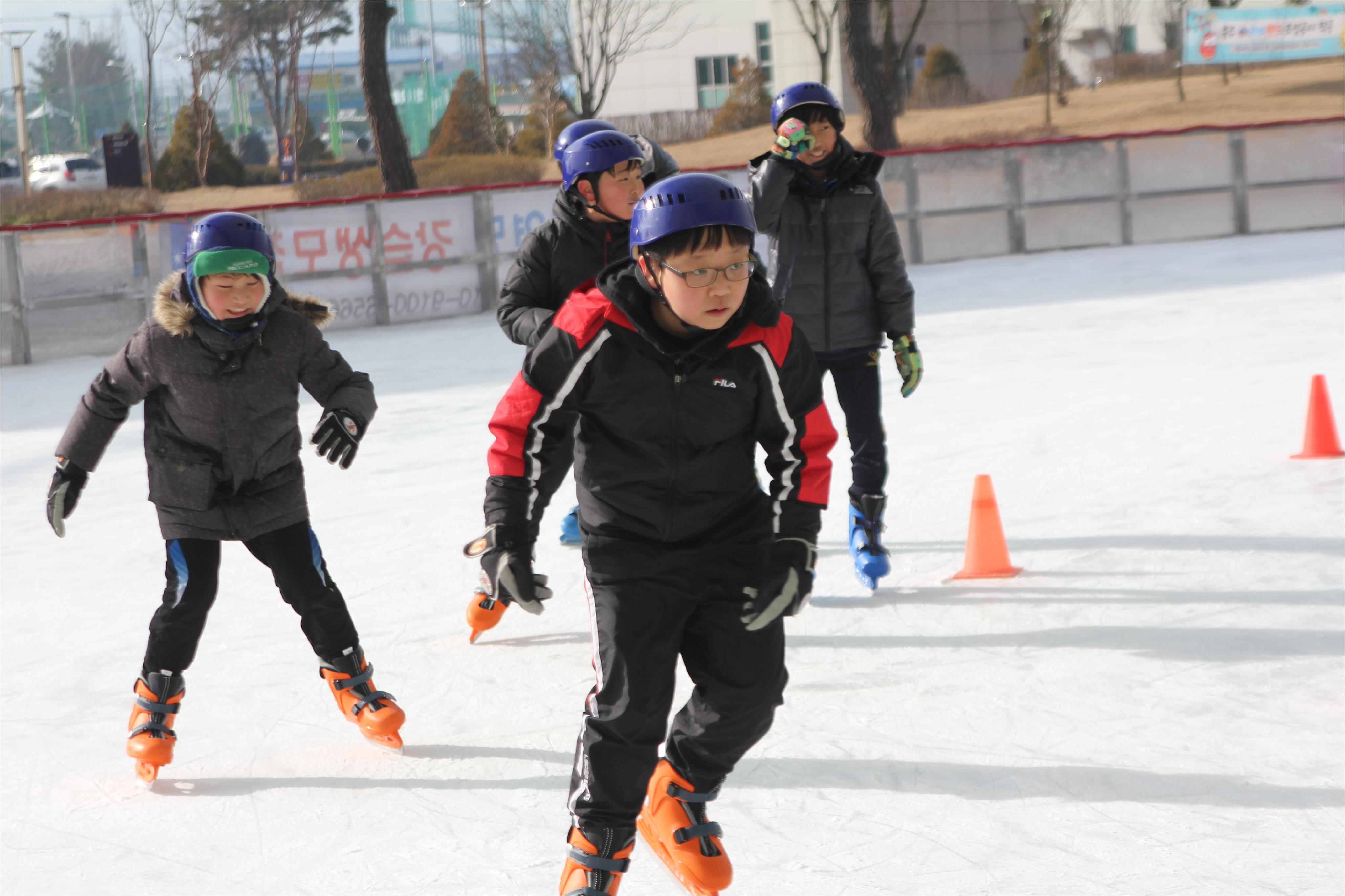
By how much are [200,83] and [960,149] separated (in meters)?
27.1

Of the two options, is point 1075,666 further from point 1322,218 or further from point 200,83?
point 200,83

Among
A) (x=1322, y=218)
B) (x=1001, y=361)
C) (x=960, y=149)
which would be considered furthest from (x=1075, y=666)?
(x=1322, y=218)

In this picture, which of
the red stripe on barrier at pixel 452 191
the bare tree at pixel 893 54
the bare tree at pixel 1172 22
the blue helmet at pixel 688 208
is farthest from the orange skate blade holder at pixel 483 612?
the bare tree at pixel 1172 22

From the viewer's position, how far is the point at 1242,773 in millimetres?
2953

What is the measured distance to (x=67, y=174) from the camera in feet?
120

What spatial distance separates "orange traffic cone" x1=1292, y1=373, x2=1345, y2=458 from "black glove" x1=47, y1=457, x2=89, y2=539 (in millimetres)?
4875

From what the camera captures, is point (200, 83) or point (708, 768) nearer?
point (708, 768)

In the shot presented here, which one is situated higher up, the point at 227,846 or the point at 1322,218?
the point at 1322,218

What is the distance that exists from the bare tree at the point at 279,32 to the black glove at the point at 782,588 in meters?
37.2

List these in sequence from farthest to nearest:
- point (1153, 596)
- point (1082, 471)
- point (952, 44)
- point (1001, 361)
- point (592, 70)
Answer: point (952, 44) → point (592, 70) → point (1001, 361) → point (1082, 471) → point (1153, 596)

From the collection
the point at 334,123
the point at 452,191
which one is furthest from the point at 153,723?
the point at 334,123

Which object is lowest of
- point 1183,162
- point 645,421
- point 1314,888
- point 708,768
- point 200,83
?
point 1314,888

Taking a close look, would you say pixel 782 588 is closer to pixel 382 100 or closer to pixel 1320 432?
pixel 1320 432

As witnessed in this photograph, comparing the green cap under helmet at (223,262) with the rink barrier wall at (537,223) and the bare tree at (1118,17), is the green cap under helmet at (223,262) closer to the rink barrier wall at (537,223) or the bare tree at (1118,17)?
the rink barrier wall at (537,223)
